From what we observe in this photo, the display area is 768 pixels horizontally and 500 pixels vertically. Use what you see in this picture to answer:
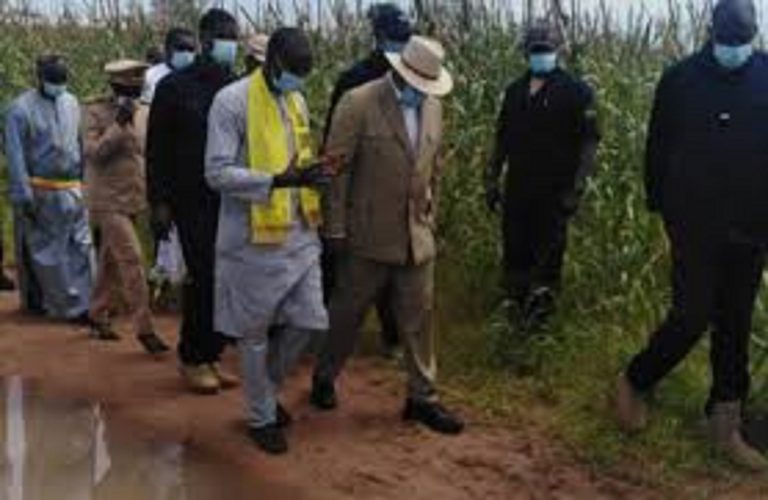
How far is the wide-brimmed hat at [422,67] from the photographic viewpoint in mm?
6129

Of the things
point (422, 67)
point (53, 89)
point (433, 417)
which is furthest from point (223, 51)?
point (53, 89)

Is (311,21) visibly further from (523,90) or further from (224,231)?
(224,231)

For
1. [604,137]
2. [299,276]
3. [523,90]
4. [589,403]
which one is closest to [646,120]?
[604,137]

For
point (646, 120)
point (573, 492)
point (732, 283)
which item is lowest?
point (573, 492)

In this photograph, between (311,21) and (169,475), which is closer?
(169,475)

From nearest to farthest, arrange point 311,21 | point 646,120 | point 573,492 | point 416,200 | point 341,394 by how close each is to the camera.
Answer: point 573,492 → point 416,200 → point 341,394 → point 646,120 → point 311,21

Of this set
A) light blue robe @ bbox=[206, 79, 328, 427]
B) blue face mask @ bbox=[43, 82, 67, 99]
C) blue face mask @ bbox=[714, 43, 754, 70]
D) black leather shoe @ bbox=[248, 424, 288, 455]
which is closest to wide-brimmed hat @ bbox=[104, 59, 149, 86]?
blue face mask @ bbox=[43, 82, 67, 99]

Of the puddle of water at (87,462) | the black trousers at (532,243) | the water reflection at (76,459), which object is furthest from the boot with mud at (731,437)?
the water reflection at (76,459)

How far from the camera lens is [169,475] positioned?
596 centimetres

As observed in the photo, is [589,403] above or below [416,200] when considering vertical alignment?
below

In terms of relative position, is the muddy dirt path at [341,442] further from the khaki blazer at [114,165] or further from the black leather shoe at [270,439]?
the khaki blazer at [114,165]

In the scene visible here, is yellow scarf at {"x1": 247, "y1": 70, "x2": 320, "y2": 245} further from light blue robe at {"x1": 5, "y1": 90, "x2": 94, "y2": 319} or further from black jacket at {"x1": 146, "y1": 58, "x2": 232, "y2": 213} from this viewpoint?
light blue robe at {"x1": 5, "y1": 90, "x2": 94, "y2": 319}

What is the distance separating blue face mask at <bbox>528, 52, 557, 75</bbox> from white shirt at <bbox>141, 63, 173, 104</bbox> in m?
2.23

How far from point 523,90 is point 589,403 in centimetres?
162
